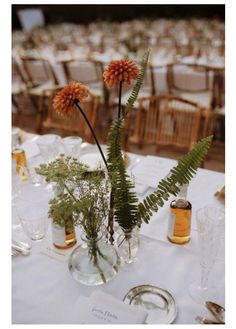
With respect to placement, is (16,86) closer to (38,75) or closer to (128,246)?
(38,75)

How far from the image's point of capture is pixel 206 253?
0.84 meters

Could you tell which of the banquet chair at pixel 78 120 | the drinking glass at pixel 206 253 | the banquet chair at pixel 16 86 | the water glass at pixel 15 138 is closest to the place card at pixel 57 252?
the drinking glass at pixel 206 253

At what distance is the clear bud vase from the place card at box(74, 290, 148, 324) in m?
0.15

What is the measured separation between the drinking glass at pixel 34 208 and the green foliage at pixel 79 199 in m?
0.25

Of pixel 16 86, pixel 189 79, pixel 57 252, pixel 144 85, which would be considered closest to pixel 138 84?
pixel 57 252

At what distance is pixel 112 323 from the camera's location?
77cm

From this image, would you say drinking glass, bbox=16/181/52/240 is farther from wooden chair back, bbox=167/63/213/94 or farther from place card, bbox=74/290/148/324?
wooden chair back, bbox=167/63/213/94

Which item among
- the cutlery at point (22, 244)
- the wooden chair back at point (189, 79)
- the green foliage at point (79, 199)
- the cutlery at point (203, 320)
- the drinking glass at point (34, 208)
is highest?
the wooden chair back at point (189, 79)

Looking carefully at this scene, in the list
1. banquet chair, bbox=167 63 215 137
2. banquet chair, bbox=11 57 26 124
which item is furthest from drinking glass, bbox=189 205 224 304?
banquet chair, bbox=11 57 26 124

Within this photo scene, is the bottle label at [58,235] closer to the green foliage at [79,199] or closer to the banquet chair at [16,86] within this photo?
the green foliage at [79,199]

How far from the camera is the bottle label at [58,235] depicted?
3.21ft

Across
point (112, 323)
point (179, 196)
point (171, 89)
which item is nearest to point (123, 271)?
point (112, 323)
